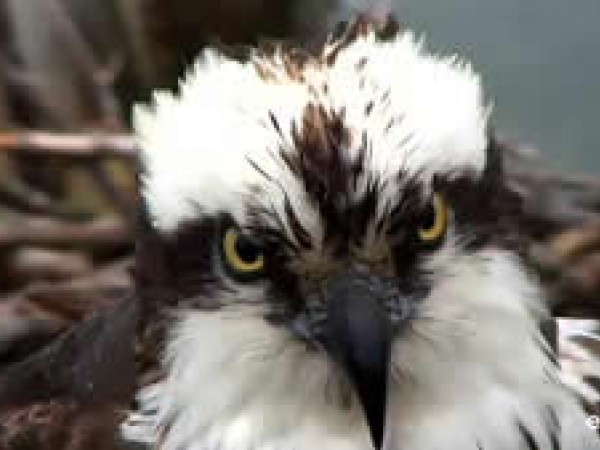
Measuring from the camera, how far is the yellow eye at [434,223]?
2.24 m

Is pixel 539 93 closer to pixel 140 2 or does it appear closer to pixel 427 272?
pixel 140 2

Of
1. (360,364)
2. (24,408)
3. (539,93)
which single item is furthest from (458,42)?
(360,364)

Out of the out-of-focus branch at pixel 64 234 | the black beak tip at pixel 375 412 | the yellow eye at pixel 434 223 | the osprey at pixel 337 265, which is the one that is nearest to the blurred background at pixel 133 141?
the out-of-focus branch at pixel 64 234

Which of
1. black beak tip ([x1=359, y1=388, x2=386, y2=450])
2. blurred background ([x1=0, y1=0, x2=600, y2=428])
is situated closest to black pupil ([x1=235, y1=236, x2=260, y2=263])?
black beak tip ([x1=359, y1=388, x2=386, y2=450])

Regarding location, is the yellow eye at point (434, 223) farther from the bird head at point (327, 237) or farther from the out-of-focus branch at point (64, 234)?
the out-of-focus branch at point (64, 234)

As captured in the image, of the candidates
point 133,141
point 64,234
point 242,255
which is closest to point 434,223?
point 242,255

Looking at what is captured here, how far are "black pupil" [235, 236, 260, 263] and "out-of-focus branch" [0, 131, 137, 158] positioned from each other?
1555 mm

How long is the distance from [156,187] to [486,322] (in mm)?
459

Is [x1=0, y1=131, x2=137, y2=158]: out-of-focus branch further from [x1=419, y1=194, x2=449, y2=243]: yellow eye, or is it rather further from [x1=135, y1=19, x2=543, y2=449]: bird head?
[x1=419, y1=194, x2=449, y2=243]: yellow eye

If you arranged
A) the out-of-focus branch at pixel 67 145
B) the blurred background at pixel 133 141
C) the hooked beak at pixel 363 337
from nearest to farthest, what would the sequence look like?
the hooked beak at pixel 363 337
the blurred background at pixel 133 141
the out-of-focus branch at pixel 67 145

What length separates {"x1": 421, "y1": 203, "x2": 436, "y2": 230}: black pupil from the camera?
2230mm

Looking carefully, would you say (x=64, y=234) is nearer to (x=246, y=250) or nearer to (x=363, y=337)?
(x=246, y=250)

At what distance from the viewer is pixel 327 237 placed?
2201 mm

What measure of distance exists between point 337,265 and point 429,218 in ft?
0.43
